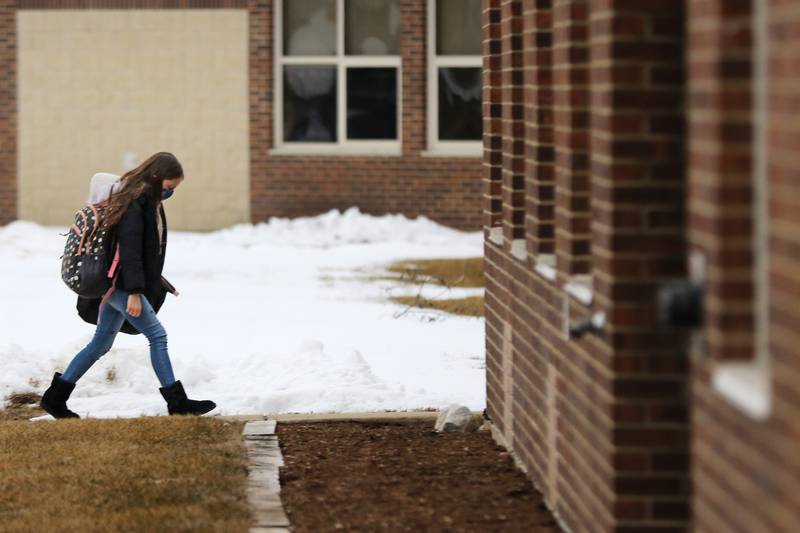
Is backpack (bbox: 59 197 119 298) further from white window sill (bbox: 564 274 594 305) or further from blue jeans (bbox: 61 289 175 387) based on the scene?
white window sill (bbox: 564 274 594 305)

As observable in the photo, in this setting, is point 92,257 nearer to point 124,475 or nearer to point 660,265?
point 124,475

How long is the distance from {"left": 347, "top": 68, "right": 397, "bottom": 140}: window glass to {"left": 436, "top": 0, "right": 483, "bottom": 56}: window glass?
791mm

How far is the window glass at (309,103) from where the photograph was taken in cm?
2312

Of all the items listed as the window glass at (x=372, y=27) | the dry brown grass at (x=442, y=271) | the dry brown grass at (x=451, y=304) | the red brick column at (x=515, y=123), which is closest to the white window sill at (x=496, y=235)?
the red brick column at (x=515, y=123)

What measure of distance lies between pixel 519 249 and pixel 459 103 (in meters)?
14.9

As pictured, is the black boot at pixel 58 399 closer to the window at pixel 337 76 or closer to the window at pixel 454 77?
the window at pixel 454 77

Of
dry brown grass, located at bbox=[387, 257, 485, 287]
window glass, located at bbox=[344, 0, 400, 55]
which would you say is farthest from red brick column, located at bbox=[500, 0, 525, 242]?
window glass, located at bbox=[344, 0, 400, 55]

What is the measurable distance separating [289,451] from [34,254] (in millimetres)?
12748

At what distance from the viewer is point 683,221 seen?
562 centimetres

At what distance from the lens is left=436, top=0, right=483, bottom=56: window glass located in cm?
2272

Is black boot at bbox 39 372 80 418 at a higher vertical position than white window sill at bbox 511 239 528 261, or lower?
lower

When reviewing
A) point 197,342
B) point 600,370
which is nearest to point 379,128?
point 197,342

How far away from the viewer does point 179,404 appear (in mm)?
10000

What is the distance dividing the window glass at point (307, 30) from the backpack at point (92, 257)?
1333 cm
